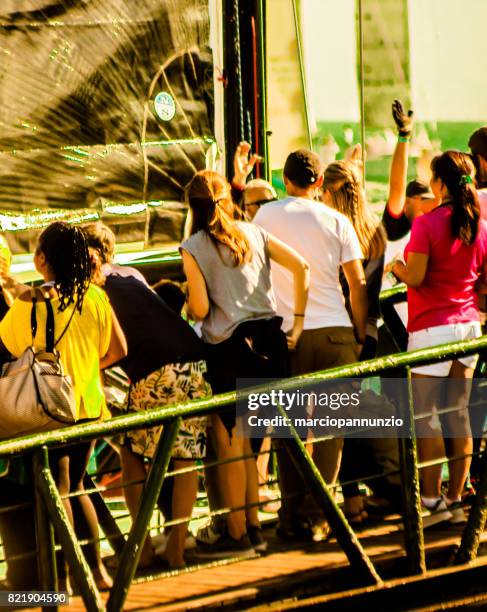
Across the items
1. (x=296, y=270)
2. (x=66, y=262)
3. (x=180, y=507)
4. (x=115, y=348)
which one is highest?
(x=66, y=262)

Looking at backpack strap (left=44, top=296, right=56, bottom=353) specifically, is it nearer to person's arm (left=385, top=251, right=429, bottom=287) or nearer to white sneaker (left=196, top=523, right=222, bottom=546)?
white sneaker (left=196, top=523, right=222, bottom=546)

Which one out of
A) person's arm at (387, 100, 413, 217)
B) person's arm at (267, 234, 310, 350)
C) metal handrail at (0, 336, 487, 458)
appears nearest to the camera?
metal handrail at (0, 336, 487, 458)

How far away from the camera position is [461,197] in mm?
5418

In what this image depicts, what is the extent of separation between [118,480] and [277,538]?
318 cm

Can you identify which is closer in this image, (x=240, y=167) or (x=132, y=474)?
(x=132, y=474)

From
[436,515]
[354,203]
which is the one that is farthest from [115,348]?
[436,515]

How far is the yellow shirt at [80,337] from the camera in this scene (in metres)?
4.71

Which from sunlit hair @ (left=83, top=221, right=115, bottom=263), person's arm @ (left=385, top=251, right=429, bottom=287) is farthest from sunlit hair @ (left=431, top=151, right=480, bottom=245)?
sunlit hair @ (left=83, top=221, right=115, bottom=263)

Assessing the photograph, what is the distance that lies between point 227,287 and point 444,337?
938 mm

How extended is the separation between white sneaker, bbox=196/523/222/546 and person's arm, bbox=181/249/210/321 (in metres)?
0.91

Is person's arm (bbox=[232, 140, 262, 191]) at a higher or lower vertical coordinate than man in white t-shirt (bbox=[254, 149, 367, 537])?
higher

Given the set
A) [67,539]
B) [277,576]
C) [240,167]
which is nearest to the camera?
[67,539]

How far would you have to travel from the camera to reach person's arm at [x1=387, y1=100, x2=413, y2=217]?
614 cm

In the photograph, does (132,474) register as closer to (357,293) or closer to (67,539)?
(67,539)
